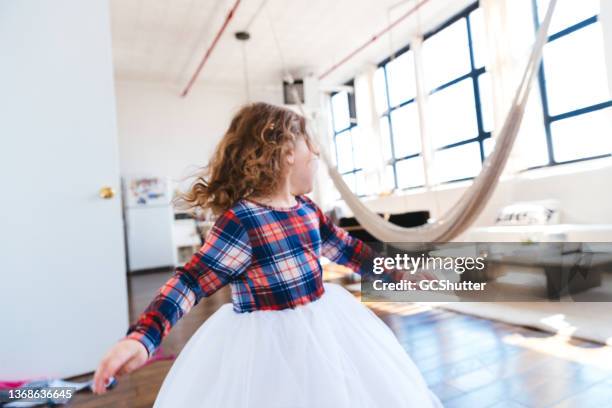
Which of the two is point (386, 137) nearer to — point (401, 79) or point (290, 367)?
point (401, 79)

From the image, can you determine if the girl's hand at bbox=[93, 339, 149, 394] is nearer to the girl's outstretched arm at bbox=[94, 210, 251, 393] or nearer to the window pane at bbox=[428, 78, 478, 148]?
the girl's outstretched arm at bbox=[94, 210, 251, 393]

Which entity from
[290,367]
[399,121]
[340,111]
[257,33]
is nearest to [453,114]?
[399,121]

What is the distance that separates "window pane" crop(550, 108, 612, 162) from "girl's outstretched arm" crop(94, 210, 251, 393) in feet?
11.1

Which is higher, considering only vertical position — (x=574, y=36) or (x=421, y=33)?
(x=421, y=33)

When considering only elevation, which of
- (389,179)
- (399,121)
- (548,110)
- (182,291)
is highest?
(399,121)

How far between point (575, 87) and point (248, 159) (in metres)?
3.62

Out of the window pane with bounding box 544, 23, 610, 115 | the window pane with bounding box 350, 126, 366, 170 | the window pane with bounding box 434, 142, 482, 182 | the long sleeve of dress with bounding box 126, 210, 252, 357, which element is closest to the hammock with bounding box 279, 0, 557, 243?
the long sleeve of dress with bounding box 126, 210, 252, 357

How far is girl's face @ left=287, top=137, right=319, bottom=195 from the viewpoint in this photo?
0.73 meters

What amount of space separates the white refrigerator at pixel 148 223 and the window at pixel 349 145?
2.51 meters

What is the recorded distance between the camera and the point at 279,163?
699 millimetres

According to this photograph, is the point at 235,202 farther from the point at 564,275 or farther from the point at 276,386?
the point at 564,275

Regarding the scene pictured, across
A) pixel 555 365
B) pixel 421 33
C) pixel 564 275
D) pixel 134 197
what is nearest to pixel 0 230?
pixel 555 365

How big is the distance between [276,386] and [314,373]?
0.06 metres

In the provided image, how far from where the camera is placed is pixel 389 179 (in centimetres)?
525
